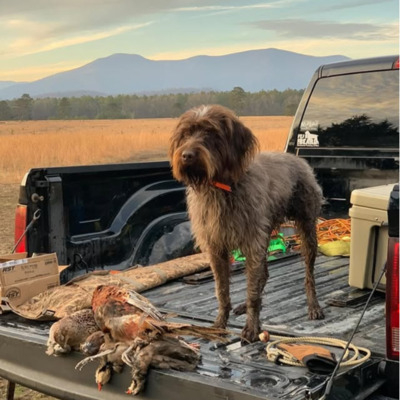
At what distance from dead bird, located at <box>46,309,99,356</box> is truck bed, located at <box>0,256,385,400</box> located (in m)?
0.05

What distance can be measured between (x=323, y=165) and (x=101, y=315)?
3.33 meters

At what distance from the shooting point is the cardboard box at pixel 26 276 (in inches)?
154

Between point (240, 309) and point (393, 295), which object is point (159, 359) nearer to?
point (393, 295)

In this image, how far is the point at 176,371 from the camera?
2902mm

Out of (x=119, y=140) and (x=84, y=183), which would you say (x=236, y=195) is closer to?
(x=84, y=183)

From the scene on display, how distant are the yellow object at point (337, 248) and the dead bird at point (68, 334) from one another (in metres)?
2.70

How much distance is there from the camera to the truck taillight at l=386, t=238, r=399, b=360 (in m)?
2.71

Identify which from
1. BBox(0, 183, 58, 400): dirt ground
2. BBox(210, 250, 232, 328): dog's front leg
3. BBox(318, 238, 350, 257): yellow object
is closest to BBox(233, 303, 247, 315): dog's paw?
BBox(210, 250, 232, 328): dog's front leg

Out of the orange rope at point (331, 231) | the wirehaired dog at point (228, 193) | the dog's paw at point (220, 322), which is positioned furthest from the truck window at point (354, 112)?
the dog's paw at point (220, 322)

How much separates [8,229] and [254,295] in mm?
11806

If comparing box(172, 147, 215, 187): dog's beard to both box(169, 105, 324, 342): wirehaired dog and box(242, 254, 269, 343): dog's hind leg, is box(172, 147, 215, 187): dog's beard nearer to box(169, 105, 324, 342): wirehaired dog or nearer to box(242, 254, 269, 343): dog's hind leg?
box(169, 105, 324, 342): wirehaired dog

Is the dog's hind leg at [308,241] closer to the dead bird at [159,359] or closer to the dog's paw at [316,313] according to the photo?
the dog's paw at [316,313]

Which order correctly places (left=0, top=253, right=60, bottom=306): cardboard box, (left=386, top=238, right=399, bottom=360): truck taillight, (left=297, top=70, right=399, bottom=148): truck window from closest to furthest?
(left=386, top=238, right=399, bottom=360): truck taillight
(left=0, top=253, right=60, bottom=306): cardboard box
(left=297, top=70, right=399, bottom=148): truck window

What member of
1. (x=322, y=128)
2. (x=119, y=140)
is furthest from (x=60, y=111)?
(x=322, y=128)
